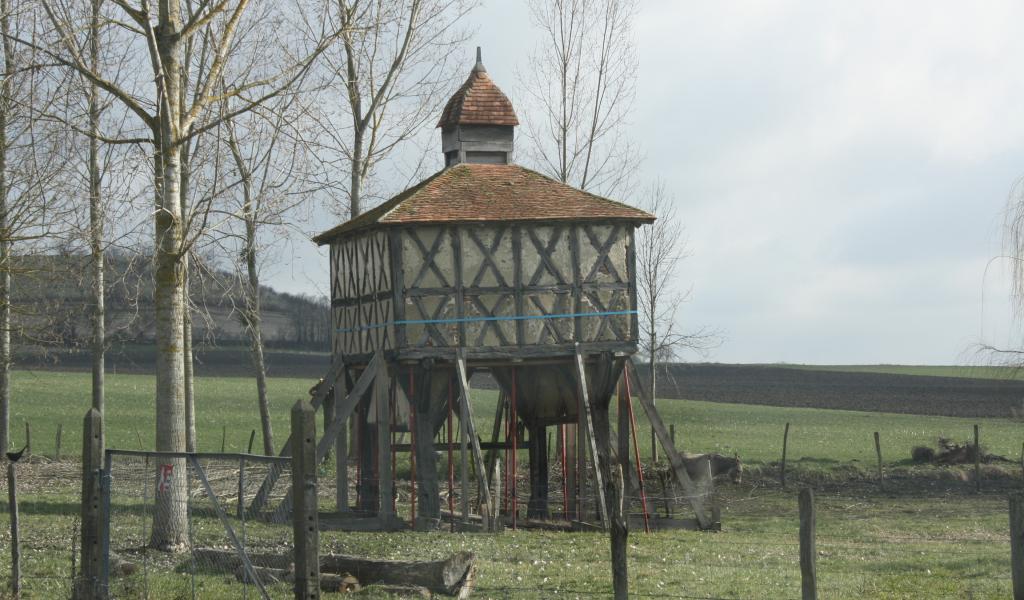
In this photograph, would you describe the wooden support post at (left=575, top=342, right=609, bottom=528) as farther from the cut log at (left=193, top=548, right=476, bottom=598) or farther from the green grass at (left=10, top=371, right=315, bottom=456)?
the green grass at (left=10, top=371, right=315, bottom=456)

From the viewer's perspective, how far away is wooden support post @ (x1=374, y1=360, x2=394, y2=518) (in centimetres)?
2648

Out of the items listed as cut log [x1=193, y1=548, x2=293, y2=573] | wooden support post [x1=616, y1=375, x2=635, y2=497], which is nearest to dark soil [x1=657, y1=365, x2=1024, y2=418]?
wooden support post [x1=616, y1=375, x2=635, y2=497]

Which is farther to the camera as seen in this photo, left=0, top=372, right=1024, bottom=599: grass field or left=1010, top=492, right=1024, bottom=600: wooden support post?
left=0, top=372, right=1024, bottom=599: grass field

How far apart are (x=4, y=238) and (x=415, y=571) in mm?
12975

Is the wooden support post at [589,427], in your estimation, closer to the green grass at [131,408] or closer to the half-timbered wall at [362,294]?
the half-timbered wall at [362,294]

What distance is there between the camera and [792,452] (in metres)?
46.2

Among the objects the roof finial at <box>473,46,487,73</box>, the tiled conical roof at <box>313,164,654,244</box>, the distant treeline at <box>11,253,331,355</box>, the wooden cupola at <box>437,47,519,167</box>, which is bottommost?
the distant treeline at <box>11,253,331,355</box>

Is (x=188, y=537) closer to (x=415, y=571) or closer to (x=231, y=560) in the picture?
(x=231, y=560)

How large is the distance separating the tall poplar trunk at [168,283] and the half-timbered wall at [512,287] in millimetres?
6861

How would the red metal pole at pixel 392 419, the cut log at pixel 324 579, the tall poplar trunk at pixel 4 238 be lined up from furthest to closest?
the red metal pole at pixel 392 419 < the tall poplar trunk at pixel 4 238 < the cut log at pixel 324 579

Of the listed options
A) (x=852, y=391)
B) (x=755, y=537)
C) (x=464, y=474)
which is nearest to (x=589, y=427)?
(x=464, y=474)

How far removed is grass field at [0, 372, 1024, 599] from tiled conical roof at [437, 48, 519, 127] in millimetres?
9904

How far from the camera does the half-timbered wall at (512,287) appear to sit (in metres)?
26.5

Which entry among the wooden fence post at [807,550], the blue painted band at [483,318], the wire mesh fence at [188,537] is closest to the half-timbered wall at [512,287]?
the blue painted band at [483,318]
